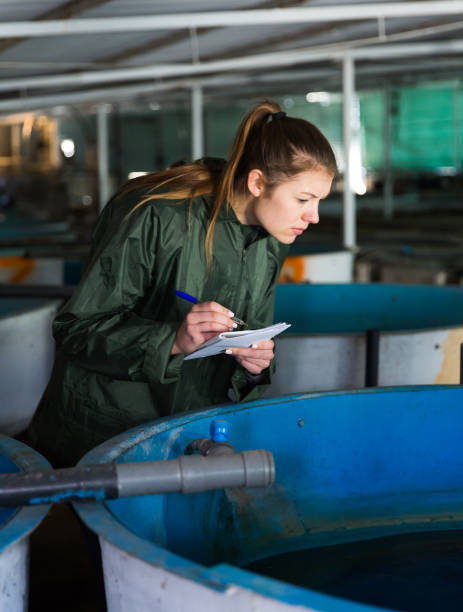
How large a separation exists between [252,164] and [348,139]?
16.7 feet

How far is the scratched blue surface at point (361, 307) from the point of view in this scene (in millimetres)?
4285

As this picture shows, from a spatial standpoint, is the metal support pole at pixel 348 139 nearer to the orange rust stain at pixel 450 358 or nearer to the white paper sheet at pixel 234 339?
the orange rust stain at pixel 450 358

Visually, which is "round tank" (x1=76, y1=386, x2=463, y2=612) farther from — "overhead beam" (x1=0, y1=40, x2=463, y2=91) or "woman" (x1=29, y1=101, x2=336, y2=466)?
"overhead beam" (x1=0, y1=40, x2=463, y2=91)

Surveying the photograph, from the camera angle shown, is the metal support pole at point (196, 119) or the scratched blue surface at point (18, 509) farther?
the metal support pole at point (196, 119)

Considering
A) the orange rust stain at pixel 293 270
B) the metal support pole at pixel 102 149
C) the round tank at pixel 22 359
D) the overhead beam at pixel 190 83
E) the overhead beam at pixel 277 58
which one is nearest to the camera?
the round tank at pixel 22 359

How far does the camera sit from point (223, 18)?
462 centimetres

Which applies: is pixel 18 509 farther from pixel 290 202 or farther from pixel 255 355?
pixel 290 202

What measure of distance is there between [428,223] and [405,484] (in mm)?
10586

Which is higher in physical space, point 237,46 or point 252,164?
point 237,46

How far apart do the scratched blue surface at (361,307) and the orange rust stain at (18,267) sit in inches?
76.8

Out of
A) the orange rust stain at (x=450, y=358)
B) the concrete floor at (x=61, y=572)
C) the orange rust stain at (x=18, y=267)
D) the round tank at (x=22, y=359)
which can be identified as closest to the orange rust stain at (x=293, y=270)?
the orange rust stain at (x=18, y=267)

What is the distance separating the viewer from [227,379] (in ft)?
7.04

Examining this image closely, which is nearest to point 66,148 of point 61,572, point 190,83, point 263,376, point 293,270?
point 190,83

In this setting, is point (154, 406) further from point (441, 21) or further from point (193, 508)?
point (441, 21)
